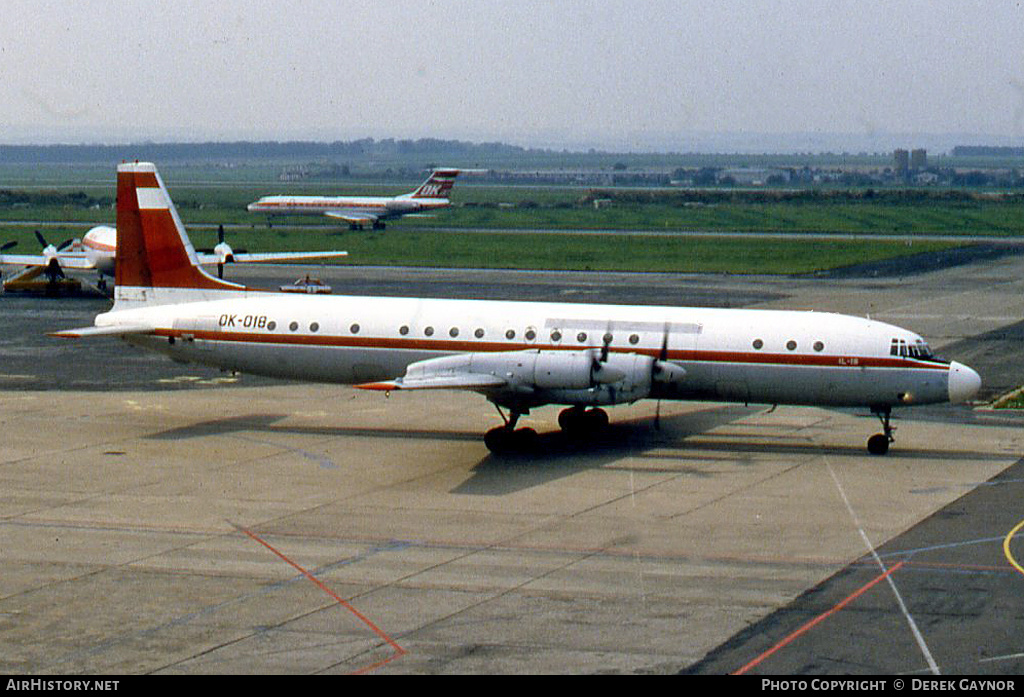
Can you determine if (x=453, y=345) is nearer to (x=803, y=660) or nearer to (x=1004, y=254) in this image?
(x=803, y=660)

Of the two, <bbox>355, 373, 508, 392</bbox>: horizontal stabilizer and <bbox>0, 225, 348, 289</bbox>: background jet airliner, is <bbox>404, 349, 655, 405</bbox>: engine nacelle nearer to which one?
<bbox>355, 373, 508, 392</bbox>: horizontal stabilizer

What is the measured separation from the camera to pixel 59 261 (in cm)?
7469

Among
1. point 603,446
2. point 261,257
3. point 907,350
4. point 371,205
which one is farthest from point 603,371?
point 371,205

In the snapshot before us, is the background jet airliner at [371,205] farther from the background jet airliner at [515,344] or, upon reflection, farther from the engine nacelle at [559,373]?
the engine nacelle at [559,373]

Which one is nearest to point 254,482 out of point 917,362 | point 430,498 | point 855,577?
point 430,498

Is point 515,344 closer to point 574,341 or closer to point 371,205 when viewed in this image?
point 574,341

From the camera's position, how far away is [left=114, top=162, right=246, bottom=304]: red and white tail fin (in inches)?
1577

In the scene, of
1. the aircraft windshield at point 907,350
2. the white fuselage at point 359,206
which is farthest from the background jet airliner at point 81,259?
the white fuselage at point 359,206

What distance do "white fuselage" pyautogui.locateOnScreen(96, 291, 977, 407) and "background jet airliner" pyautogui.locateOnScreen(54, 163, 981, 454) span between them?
0.12 feet

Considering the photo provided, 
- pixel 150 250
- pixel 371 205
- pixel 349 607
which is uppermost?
pixel 150 250

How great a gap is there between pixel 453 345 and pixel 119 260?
36.4 feet

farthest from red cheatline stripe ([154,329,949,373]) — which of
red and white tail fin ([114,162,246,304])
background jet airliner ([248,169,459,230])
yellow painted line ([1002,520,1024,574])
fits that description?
background jet airliner ([248,169,459,230])

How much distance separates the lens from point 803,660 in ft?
61.8

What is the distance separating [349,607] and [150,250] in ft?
70.0
